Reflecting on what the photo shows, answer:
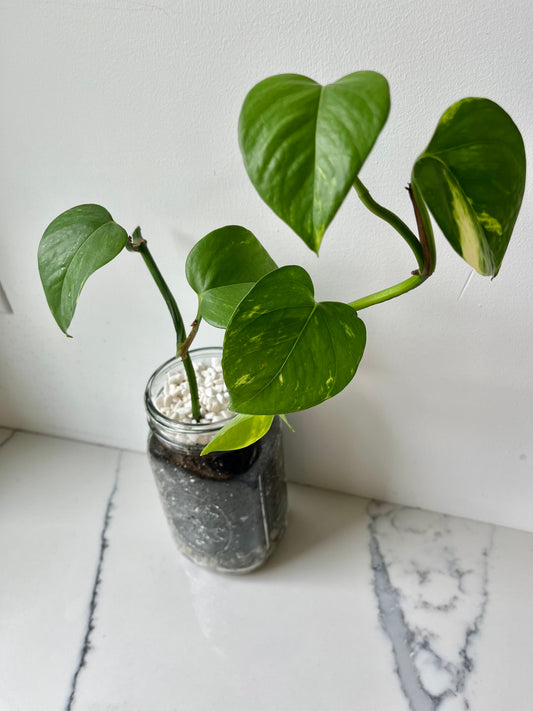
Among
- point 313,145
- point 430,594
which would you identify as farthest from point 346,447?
point 313,145

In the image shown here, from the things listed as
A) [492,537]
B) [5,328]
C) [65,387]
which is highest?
[5,328]

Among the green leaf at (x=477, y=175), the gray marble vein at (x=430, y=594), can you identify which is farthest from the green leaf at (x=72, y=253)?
the gray marble vein at (x=430, y=594)

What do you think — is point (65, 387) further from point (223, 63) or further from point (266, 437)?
point (223, 63)

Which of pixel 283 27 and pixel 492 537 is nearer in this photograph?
pixel 283 27

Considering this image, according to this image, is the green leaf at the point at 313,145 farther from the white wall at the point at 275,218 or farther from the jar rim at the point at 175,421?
the jar rim at the point at 175,421

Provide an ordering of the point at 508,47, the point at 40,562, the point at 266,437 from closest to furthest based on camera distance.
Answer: the point at 508,47 → the point at 266,437 → the point at 40,562

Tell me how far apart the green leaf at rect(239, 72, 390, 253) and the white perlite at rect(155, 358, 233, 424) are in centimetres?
36

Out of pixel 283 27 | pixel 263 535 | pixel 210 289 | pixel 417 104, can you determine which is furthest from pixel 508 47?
pixel 263 535

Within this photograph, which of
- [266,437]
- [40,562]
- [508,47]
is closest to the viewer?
[508,47]

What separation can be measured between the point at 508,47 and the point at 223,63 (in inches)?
9.3

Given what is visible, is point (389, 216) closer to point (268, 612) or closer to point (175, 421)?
point (175, 421)

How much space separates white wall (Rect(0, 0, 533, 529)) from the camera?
49 cm

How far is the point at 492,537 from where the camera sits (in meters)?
0.79

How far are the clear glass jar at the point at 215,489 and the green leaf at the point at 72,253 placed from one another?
0.19 meters
